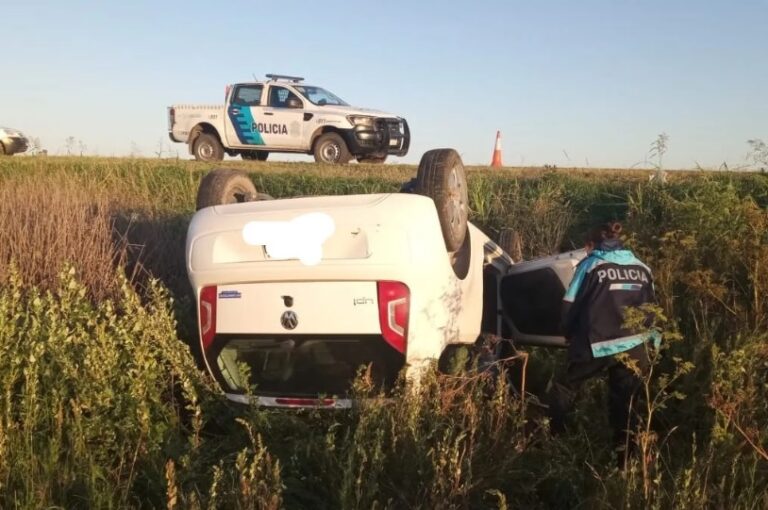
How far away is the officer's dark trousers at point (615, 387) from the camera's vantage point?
152 inches

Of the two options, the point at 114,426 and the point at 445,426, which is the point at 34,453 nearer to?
the point at 114,426

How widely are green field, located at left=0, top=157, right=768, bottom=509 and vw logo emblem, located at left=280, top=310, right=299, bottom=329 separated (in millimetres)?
474

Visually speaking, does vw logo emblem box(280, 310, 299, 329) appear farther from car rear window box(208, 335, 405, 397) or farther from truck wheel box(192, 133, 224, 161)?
truck wheel box(192, 133, 224, 161)

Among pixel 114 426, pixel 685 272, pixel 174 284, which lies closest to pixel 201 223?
pixel 114 426

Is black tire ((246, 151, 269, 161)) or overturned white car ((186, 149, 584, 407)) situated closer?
overturned white car ((186, 149, 584, 407))

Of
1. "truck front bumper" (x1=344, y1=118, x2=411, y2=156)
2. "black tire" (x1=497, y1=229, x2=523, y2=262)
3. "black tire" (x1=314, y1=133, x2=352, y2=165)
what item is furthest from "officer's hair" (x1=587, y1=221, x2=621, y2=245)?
"black tire" (x1=314, y1=133, x2=352, y2=165)

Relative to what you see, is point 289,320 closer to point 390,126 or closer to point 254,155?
point 390,126

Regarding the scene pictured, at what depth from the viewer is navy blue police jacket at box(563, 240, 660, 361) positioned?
3.84 metres

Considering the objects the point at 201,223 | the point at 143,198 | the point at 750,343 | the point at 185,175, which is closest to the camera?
the point at 201,223

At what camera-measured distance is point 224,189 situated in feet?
14.1

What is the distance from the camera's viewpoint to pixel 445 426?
3508 mm

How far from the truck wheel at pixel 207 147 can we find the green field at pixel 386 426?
12158 mm

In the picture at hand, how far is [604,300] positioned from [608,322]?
12cm

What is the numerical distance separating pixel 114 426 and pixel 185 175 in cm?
813
